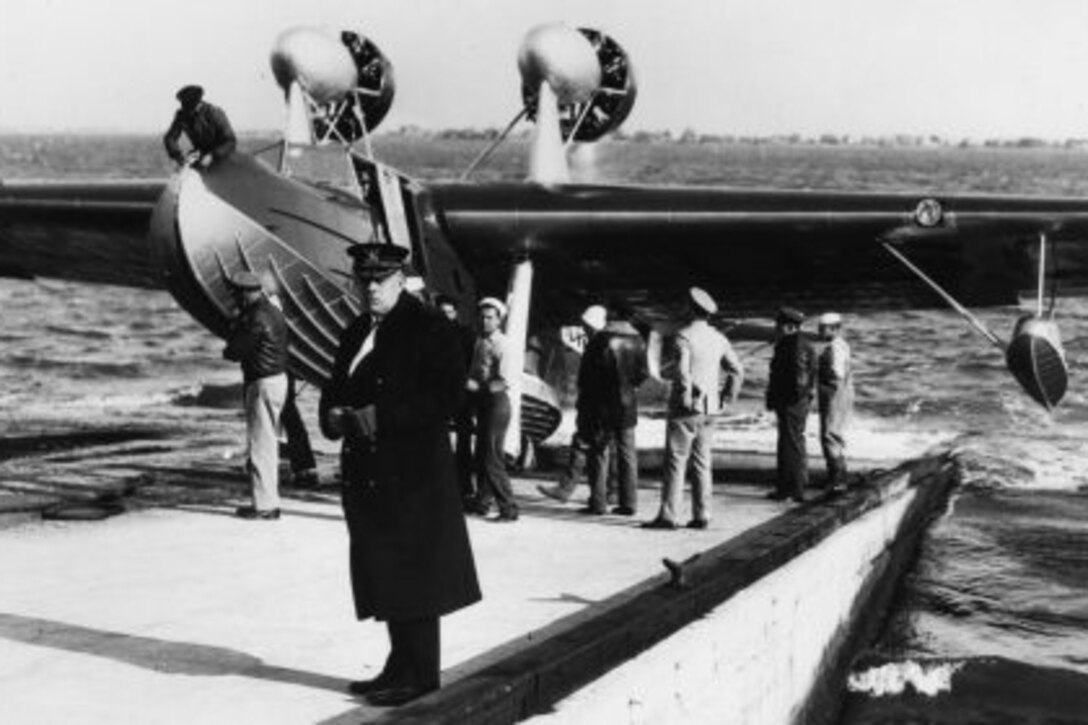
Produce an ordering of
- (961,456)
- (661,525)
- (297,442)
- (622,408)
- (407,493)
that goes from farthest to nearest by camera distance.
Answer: (961,456), (297,442), (622,408), (661,525), (407,493)

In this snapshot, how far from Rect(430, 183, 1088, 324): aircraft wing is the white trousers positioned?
401 cm

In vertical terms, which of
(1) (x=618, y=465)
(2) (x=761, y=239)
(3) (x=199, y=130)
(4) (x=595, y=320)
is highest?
(3) (x=199, y=130)

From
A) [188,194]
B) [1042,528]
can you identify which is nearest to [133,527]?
[188,194]

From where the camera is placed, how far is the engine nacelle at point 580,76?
17.2 metres

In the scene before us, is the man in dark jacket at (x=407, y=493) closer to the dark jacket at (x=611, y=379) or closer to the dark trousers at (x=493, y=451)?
the dark trousers at (x=493, y=451)

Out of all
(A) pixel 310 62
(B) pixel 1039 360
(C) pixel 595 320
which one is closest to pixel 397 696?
(C) pixel 595 320

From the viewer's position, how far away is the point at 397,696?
6.10 meters

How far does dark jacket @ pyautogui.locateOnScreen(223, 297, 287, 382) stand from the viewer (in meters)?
10.8

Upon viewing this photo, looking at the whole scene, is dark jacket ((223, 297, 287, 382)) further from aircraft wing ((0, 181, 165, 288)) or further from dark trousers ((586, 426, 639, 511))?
aircraft wing ((0, 181, 165, 288))

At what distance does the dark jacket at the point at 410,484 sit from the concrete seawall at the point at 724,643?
18.5 inches

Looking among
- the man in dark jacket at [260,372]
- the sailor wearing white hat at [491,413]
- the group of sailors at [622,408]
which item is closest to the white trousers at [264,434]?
the man in dark jacket at [260,372]

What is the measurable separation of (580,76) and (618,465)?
6.77 m

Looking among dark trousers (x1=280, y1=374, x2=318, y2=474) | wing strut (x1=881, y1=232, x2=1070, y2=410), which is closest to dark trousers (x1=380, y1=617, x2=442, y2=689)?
dark trousers (x1=280, y1=374, x2=318, y2=474)

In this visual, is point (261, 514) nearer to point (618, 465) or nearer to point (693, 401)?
point (618, 465)
